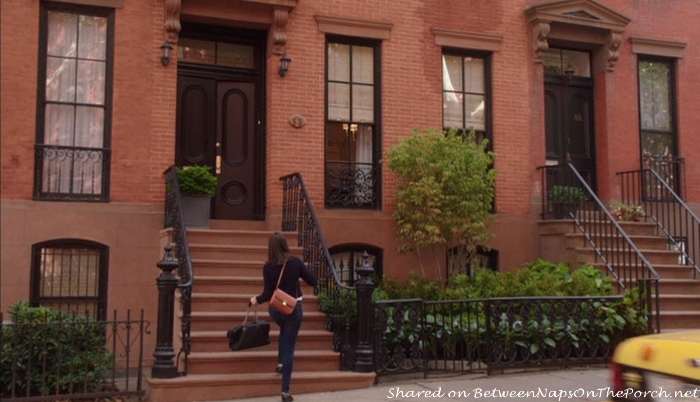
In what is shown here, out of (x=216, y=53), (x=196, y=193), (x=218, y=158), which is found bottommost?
(x=196, y=193)

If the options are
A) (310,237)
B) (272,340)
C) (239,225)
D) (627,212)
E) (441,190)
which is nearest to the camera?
(272,340)

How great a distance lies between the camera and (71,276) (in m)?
11.7

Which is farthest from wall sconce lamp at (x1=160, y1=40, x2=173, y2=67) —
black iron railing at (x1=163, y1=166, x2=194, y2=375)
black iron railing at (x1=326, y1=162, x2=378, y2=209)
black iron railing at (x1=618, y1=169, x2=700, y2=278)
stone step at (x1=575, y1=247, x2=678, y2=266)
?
black iron railing at (x1=618, y1=169, x2=700, y2=278)

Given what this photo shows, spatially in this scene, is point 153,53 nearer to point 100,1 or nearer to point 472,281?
point 100,1

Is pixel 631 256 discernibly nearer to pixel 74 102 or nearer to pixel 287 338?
pixel 287 338

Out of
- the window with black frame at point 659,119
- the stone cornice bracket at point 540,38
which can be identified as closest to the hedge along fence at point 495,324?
the window with black frame at point 659,119

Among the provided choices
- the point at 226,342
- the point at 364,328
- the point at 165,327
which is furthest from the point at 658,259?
the point at 165,327

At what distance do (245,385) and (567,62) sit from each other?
32.9ft

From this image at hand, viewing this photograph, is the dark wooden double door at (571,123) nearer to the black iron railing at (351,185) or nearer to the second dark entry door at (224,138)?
the black iron railing at (351,185)

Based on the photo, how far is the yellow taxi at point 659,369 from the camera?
14.0 feet

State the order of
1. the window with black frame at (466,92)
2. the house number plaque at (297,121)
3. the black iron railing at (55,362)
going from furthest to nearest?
the window with black frame at (466,92)
the house number plaque at (297,121)
the black iron railing at (55,362)

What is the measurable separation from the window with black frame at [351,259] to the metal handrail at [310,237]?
1.19 metres

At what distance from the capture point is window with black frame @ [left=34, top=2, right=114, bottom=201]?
1178 centimetres

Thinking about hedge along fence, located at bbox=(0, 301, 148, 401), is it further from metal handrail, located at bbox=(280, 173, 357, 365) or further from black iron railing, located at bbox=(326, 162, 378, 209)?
black iron railing, located at bbox=(326, 162, 378, 209)
